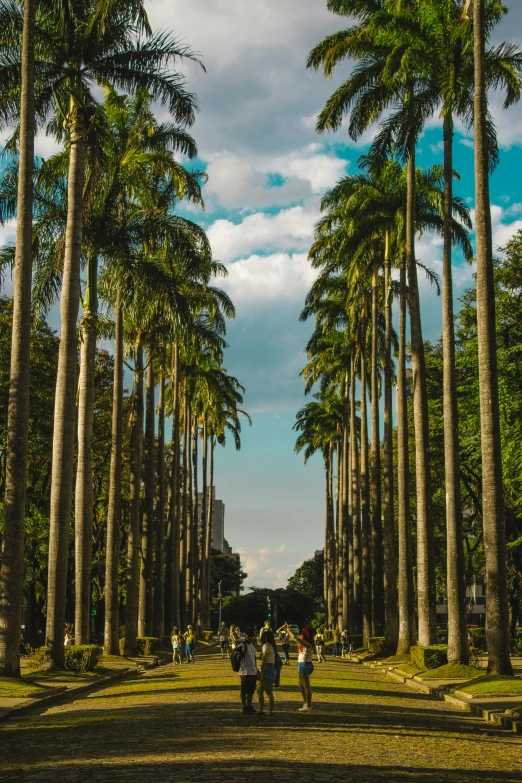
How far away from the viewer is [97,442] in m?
50.8

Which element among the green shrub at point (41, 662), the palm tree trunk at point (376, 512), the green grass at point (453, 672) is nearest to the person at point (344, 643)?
the palm tree trunk at point (376, 512)

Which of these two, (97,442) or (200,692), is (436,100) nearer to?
(200,692)

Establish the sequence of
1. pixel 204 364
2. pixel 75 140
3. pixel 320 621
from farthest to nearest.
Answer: pixel 320 621, pixel 204 364, pixel 75 140

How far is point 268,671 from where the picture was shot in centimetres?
1648

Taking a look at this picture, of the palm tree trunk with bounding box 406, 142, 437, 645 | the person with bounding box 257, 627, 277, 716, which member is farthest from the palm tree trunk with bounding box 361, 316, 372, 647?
the person with bounding box 257, 627, 277, 716

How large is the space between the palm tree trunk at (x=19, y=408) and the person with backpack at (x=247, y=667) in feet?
20.5

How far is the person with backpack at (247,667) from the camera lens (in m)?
15.9

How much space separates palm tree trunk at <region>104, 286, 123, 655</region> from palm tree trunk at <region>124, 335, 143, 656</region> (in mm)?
1026

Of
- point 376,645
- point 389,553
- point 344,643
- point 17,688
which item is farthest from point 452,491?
point 344,643

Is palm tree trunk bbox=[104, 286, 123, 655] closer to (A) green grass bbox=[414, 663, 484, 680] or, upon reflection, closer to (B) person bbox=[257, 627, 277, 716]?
(A) green grass bbox=[414, 663, 484, 680]

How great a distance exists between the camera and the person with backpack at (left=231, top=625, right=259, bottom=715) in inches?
Result: 626

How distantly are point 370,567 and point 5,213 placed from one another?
2791cm

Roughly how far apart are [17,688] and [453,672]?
37.0ft

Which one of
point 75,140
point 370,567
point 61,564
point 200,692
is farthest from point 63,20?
point 370,567
